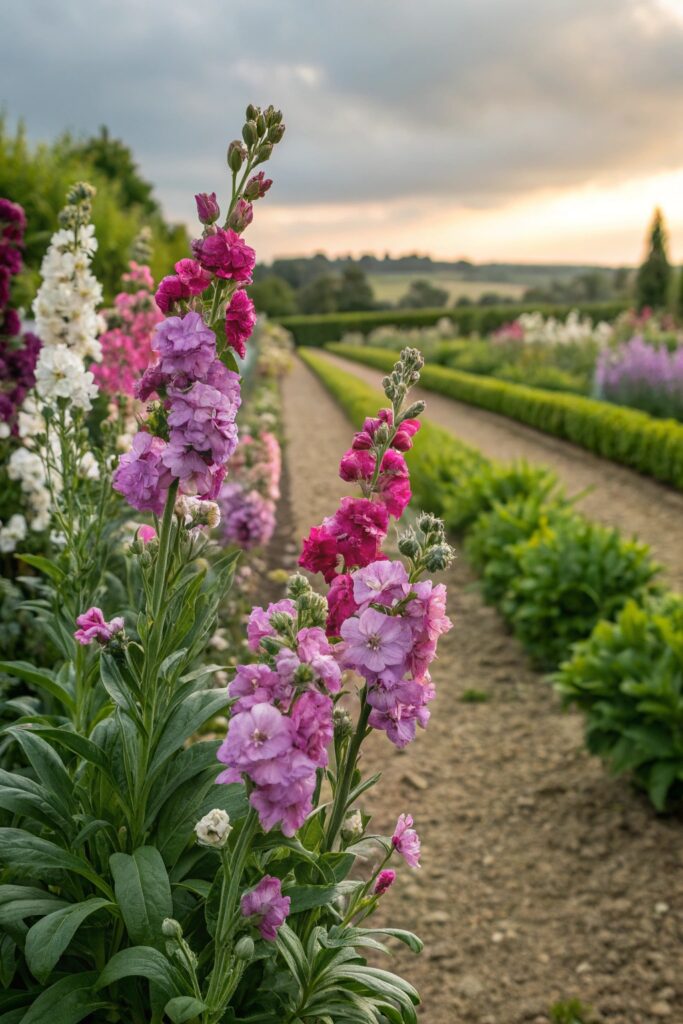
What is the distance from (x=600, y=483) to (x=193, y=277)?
8.38m

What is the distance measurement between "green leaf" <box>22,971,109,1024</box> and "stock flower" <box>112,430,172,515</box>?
0.81 metres

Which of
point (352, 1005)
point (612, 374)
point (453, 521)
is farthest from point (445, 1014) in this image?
point (612, 374)

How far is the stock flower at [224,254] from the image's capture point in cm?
137

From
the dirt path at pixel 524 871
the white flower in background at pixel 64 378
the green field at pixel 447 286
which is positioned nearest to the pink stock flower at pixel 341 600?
the white flower in background at pixel 64 378

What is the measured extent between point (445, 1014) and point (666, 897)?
878 mm

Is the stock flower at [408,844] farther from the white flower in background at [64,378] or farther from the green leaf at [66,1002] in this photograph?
the white flower in background at [64,378]

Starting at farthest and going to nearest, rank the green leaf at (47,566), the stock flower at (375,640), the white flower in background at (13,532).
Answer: the white flower in background at (13,532)
the green leaf at (47,566)
the stock flower at (375,640)

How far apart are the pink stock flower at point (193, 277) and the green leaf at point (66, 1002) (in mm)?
1147

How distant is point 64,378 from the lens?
2.60 m

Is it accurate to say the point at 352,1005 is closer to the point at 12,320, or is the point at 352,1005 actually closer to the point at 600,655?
the point at 600,655

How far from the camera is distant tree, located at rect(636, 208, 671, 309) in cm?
2548

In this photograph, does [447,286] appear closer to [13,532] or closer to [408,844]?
[13,532]

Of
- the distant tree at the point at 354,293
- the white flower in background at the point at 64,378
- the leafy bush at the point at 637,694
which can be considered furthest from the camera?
the distant tree at the point at 354,293

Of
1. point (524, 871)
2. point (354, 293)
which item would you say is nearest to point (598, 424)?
point (524, 871)
